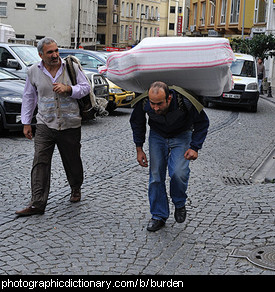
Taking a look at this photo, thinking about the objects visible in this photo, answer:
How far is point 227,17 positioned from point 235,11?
1.50 metres

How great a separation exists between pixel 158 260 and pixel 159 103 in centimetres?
135

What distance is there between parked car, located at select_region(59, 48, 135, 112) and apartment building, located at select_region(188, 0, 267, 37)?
30.8 meters

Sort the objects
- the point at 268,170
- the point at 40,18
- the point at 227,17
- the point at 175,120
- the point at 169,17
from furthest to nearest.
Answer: the point at 169,17
the point at 227,17
the point at 40,18
the point at 268,170
the point at 175,120

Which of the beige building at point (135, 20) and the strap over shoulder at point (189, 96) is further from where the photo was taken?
the beige building at point (135, 20)

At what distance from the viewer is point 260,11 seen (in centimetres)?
4969

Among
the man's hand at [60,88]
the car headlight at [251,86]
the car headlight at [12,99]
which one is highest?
the man's hand at [60,88]

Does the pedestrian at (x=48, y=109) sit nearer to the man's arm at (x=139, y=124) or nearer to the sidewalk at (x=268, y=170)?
the man's arm at (x=139, y=124)

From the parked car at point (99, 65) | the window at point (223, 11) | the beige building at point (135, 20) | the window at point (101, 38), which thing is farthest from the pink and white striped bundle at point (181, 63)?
the window at point (101, 38)

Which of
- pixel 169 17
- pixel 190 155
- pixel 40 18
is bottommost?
pixel 190 155

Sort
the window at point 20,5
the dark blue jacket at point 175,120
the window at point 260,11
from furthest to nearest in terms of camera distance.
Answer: the window at point 20,5
the window at point 260,11
the dark blue jacket at point 175,120

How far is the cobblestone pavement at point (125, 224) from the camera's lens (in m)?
4.95

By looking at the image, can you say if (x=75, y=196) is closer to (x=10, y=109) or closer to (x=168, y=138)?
(x=168, y=138)

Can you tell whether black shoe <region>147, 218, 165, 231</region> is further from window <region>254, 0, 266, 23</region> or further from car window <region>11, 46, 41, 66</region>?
window <region>254, 0, 266, 23</region>

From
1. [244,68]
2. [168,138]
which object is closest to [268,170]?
[168,138]
